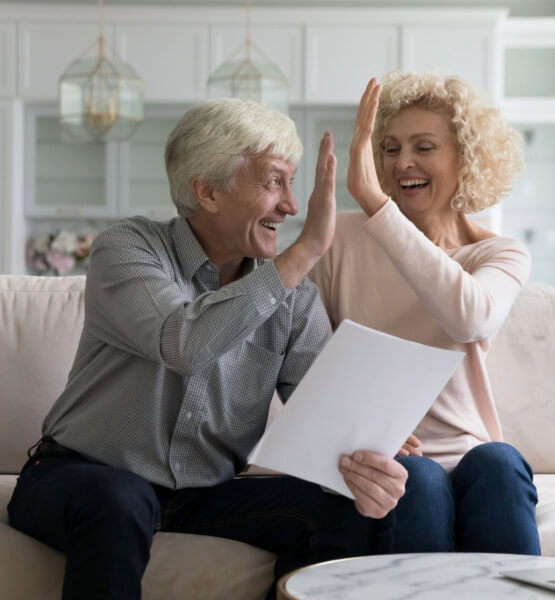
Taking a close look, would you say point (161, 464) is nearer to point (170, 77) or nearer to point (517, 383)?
point (517, 383)

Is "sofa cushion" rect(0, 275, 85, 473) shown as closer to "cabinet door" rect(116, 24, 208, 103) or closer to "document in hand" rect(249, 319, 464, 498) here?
"document in hand" rect(249, 319, 464, 498)

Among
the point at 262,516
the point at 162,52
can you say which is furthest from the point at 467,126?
the point at 162,52

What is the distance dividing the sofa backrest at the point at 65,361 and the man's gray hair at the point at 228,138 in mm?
611

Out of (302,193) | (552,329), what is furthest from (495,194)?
(302,193)

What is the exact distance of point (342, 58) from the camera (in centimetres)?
522

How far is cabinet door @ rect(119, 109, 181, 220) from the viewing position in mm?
5383

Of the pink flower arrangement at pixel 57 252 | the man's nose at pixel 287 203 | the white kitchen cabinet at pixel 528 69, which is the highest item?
the white kitchen cabinet at pixel 528 69

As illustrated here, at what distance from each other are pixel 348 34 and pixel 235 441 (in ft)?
13.7

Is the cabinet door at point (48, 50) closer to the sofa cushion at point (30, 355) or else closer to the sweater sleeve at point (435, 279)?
the sofa cushion at point (30, 355)

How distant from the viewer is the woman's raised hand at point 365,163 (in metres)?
1.57

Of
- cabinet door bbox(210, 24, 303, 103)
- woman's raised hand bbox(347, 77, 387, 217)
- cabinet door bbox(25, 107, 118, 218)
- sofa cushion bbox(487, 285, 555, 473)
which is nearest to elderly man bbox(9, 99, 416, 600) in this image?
woman's raised hand bbox(347, 77, 387, 217)

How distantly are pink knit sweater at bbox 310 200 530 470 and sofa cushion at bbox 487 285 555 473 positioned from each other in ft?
1.11

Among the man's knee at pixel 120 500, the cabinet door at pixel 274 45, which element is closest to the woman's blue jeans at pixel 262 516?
the man's knee at pixel 120 500

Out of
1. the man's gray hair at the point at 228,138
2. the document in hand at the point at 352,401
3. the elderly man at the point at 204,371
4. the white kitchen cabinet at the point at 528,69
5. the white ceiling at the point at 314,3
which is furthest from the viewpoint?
the white ceiling at the point at 314,3
